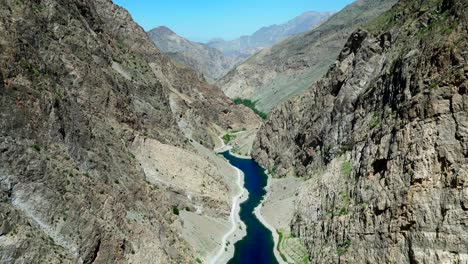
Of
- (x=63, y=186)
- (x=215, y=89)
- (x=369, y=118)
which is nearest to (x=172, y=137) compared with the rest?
(x=369, y=118)

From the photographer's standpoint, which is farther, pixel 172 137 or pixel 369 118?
pixel 172 137

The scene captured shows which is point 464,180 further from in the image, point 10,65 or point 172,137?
point 172,137

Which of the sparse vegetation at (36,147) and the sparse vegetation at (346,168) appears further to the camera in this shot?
the sparse vegetation at (346,168)

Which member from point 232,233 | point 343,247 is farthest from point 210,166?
point 343,247

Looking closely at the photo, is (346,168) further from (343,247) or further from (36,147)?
(36,147)

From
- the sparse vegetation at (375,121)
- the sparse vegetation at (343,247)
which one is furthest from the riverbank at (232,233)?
the sparse vegetation at (375,121)

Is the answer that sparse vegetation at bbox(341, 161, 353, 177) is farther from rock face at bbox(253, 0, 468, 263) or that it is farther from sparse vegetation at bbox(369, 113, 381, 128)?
sparse vegetation at bbox(369, 113, 381, 128)

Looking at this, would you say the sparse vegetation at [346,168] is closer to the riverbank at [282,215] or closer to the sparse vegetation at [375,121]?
the sparse vegetation at [375,121]
